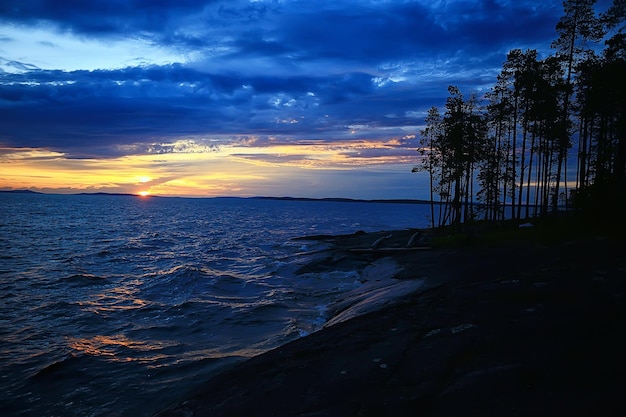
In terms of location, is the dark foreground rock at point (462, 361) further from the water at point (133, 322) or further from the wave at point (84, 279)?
the wave at point (84, 279)

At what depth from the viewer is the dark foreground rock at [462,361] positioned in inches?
233

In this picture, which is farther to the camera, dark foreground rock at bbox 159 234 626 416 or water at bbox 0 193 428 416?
water at bbox 0 193 428 416

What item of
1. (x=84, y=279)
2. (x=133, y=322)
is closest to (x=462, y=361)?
(x=133, y=322)

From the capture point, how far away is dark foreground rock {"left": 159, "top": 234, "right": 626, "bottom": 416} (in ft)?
19.4

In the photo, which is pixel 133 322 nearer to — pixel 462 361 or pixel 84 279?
pixel 84 279

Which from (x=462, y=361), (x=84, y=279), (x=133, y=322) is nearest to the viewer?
(x=462, y=361)

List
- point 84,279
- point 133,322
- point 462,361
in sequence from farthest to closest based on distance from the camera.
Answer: point 84,279 → point 133,322 → point 462,361

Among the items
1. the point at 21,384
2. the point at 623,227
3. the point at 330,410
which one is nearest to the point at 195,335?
the point at 21,384

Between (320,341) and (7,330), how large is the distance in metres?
13.5

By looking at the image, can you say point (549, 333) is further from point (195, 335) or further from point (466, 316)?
point (195, 335)

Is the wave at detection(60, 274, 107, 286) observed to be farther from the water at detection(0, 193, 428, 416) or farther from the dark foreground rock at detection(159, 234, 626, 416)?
the dark foreground rock at detection(159, 234, 626, 416)

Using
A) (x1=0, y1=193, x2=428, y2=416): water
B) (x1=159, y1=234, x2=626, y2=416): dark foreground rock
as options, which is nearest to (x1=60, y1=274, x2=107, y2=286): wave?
(x1=0, y1=193, x2=428, y2=416): water

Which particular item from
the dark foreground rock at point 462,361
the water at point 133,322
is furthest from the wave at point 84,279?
the dark foreground rock at point 462,361

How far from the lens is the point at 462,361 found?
23.9 feet
